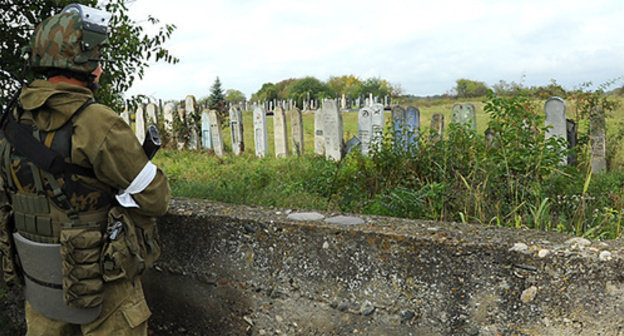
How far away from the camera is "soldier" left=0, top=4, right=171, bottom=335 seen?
1.96 m

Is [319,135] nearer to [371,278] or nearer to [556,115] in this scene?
[556,115]

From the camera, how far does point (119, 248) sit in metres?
2.03

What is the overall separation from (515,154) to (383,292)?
5.77ft

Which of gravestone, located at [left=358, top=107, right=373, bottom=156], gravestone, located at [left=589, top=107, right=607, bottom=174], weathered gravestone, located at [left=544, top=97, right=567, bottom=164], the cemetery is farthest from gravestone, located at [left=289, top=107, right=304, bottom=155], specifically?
the cemetery

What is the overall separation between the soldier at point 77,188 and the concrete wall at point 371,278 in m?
0.70

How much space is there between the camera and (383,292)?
8.06ft

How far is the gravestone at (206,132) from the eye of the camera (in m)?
9.73

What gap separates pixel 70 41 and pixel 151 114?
33.1 feet

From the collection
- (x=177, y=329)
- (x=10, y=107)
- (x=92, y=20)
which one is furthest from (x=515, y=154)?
(x=10, y=107)

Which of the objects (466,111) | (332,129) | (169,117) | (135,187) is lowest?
(135,187)

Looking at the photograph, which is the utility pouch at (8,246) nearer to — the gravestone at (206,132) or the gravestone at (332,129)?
the gravestone at (332,129)

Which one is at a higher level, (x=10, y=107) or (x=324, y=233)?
(x=10, y=107)

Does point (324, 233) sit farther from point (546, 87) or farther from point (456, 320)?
point (546, 87)

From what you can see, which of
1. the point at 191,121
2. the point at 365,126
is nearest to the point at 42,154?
the point at 365,126
